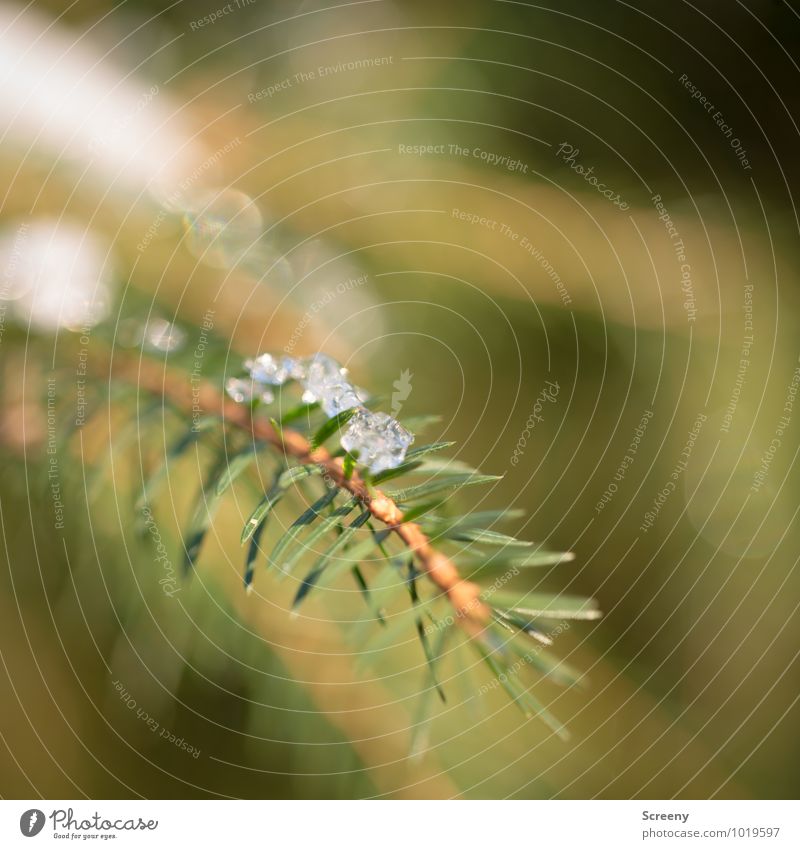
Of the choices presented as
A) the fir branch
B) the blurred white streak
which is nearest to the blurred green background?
the blurred white streak

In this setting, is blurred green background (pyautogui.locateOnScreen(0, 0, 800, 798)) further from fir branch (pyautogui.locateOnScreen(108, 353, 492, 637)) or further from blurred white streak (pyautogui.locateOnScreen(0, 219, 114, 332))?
fir branch (pyautogui.locateOnScreen(108, 353, 492, 637))

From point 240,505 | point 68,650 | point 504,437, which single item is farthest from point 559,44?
point 68,650

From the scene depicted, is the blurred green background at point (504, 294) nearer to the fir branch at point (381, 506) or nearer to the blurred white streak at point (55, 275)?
the blurred white streak at point (55, 275)

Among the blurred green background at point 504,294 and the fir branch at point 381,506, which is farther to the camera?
the blurred green background at point 504,294

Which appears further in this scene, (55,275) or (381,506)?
(55,275)

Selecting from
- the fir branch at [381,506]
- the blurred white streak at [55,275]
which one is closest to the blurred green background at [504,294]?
the blurred white streak at [55,275]

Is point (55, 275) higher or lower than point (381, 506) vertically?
higher

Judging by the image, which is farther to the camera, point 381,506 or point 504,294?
point 504,294

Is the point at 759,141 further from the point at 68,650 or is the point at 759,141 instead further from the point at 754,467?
the point at 68,650
